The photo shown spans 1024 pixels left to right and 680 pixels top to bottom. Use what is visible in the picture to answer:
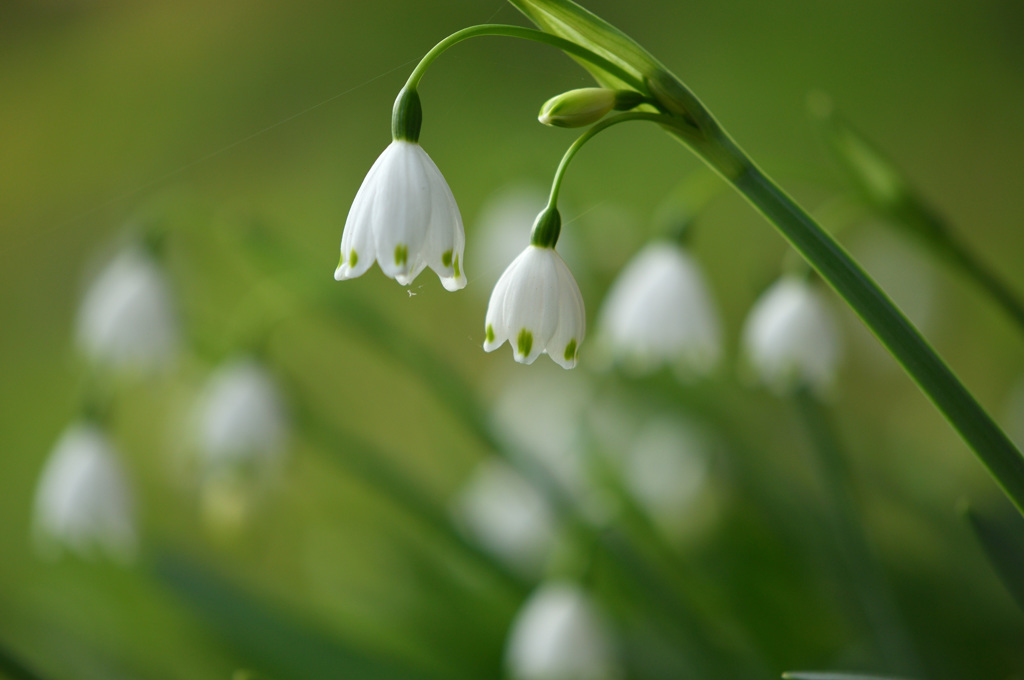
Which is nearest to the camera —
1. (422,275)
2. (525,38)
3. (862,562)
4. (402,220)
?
(525,38)

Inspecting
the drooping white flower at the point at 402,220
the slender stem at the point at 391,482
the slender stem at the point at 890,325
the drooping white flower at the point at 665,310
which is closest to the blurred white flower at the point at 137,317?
the slender stem at the point at 391,482

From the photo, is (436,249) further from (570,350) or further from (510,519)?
(510,519)

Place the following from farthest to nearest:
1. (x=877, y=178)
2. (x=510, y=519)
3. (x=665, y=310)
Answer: (x=510, y=519)
(x=665, y=310)
(x=877, y=178)

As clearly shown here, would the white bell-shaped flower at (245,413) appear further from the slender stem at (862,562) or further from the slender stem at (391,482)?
the slender stem at (862,562)

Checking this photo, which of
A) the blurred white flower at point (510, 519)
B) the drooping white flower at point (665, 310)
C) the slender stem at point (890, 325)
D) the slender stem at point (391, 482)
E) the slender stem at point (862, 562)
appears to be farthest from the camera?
the blurred white flower at point (510, 519)

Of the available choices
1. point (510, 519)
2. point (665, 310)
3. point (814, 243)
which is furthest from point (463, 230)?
point (510, 519)
